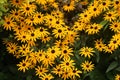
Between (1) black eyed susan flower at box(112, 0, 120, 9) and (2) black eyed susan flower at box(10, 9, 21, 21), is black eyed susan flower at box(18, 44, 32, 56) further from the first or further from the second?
(1) black eyed susan flower at box(112, 0, 120, 9)

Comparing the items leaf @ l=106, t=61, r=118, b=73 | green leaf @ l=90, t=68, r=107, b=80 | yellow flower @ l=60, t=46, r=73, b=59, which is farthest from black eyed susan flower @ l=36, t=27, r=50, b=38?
leaf @ l=106, t=61, r=118, b=73

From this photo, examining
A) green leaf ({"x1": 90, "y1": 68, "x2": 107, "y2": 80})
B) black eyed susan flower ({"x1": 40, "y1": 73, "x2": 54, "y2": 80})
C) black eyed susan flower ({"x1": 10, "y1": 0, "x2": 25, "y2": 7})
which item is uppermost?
black eyed susan flower ({"x1": 10, "y1": 0, "x2": 25, "y2": 7})

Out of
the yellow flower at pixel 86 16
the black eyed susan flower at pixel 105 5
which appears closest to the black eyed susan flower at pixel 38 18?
the yellow flower at pixel 86 16

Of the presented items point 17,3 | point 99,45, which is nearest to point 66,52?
point 99,45

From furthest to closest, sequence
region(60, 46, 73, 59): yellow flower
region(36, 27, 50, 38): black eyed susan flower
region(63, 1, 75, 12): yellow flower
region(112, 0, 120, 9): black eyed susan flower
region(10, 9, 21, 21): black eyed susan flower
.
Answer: region(63, 1, 75, 12): yellow flower
region(10, 9, 21, 21): black eyed susan flower
region(112, 0, 120, 9): black eyed susan flower
region(36, 27, 50, 38): black eyed susan flower
region(60, 46, 73, 59): yellow flower

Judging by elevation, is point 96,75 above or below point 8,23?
below

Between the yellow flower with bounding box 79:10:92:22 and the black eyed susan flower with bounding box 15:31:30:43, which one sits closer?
the black eyed susan flower with bounding box 15:31:30:43

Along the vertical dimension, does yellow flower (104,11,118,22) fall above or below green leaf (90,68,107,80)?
above

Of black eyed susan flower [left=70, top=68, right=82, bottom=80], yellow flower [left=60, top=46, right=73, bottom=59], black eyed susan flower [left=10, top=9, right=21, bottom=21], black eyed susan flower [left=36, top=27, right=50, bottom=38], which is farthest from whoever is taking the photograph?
black eyed susan flower [left=10, top=9, right=21, bottom=21]

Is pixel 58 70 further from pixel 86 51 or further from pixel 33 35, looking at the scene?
pixel 33 35

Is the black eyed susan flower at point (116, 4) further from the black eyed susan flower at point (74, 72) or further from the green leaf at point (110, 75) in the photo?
the black eyed susan flower at point (74, 72)

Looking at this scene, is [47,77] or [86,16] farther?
[86,16]
